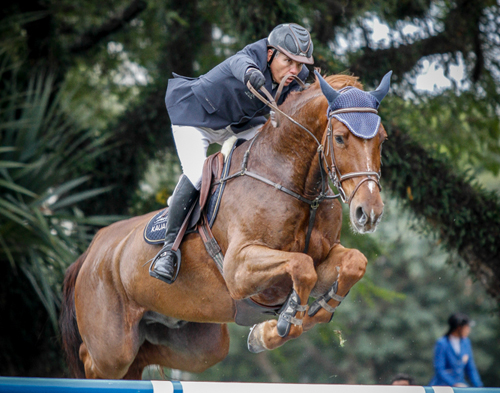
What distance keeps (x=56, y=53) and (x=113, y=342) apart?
573cm

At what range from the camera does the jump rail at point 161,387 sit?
2641 millimetres

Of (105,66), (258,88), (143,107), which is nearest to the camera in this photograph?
(258,88)

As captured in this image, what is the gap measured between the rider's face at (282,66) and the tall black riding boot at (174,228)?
3.03 ft

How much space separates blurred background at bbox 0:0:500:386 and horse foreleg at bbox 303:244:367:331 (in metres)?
2.92

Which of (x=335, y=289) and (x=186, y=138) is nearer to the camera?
(x=335, y=289)

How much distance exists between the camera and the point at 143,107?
28.6 feet

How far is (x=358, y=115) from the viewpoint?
3.17m

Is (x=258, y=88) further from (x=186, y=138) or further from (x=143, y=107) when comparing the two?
(x=143, y=107)

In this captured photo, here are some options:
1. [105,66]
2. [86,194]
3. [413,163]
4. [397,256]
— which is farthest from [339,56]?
[397,256]

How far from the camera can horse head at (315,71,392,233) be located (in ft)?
9.88

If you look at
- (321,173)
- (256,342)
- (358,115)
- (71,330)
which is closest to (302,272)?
(321,173)

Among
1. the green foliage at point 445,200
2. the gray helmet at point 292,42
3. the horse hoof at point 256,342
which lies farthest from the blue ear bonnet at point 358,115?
the green foliage at point 445,200

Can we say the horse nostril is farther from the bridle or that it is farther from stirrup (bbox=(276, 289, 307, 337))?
stirrup (bbox=(276, 289, 307, 337))

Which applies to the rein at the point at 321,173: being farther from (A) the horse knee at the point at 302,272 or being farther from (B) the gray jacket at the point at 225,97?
(A) the horse knee at the point at 302,272
